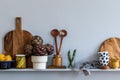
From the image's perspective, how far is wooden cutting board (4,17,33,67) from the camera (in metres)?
1.64

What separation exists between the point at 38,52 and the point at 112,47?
1.74ft

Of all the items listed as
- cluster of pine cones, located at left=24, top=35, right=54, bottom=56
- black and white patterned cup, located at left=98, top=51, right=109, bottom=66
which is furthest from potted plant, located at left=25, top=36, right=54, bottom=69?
black and white patterned cup, located at left=98, top=51, right=109, bottom=66

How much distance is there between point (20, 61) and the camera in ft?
5.13

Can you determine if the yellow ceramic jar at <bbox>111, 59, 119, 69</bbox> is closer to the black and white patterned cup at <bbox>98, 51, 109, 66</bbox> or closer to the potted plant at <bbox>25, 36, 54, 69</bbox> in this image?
the black and white patterned cup at <bbox>98, 51, 109, 66</bbox>

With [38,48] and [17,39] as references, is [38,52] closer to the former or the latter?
[38,48]

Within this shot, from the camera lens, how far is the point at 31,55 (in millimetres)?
1602

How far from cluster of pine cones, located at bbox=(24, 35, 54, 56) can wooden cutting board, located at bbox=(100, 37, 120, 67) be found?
1.23ft

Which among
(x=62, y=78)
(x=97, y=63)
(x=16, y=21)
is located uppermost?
(x=16, y=21)

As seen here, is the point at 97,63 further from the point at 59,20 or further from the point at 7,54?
the point at 7,54

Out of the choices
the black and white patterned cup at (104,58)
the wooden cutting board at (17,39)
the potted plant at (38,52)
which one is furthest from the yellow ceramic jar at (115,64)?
the wooden cutting board at (17,39)

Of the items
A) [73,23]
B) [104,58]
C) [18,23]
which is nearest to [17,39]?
[18,23]

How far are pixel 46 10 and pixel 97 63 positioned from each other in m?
0.52

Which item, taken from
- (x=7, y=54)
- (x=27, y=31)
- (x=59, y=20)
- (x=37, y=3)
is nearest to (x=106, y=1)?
(x=59, y=20)

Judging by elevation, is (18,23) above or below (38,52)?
above
